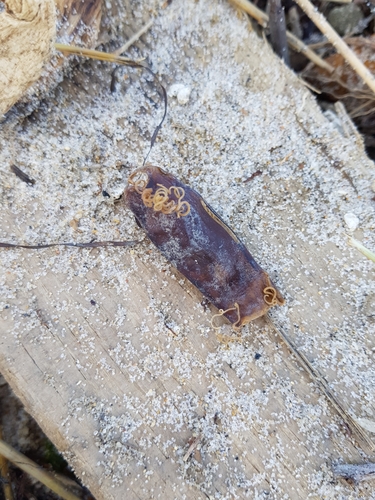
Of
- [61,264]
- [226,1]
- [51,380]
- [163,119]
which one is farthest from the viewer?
[226,1]

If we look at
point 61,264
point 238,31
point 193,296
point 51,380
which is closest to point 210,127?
point 238,31

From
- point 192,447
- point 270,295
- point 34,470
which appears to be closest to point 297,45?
point 270,295

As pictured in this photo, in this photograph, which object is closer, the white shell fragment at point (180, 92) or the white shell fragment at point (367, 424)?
the white shell fragment at point (367, 424)

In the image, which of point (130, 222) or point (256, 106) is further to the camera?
point (256, 106)

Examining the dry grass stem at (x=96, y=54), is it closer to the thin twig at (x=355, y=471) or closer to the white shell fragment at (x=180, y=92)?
the white shell fragment at (x=180, y=92)

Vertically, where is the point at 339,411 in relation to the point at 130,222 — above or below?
below

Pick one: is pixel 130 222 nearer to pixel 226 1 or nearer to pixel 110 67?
pixel 110 67

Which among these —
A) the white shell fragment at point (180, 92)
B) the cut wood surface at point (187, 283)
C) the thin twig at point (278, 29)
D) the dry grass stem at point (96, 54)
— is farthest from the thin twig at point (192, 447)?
the thin twig at point (278, 29)
